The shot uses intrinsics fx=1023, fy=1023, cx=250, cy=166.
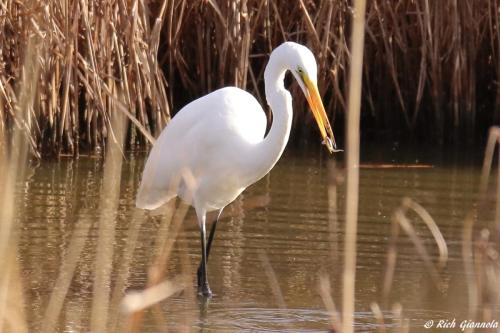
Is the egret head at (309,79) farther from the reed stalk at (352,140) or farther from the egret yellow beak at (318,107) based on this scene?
the reed stalk at (352,140)

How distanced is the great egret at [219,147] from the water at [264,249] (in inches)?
9.0

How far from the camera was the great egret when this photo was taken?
4547 mm

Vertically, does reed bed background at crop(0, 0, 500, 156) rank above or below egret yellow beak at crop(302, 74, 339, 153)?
above

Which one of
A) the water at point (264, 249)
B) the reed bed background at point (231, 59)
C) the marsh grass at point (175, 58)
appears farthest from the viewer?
the reed bed background at point (231, 59)

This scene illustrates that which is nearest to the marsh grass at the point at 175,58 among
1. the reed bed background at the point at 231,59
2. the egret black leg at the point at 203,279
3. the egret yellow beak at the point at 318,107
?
the reed bed background at the point at 231,59

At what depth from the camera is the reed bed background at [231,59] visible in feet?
22.7

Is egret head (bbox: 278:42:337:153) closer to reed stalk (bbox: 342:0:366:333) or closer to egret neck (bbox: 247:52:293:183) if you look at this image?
egret neck (bbox: 247:52:293:183)

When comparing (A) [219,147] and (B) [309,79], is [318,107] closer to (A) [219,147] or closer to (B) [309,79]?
(B) [309,79]

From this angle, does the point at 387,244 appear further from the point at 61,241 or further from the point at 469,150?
the point at 469,150

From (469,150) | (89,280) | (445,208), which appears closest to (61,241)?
(89,280)

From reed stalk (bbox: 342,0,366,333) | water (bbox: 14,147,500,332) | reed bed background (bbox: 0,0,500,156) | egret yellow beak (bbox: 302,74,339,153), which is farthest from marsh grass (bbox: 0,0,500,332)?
reed stalk (bbox: 342,0,366,333)

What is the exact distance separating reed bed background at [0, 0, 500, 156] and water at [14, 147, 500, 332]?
55 cm

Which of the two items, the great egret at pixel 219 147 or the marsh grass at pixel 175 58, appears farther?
the marsh grass at pixel 175 58

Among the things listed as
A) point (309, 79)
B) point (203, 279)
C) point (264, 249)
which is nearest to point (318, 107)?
point (309, 79)
